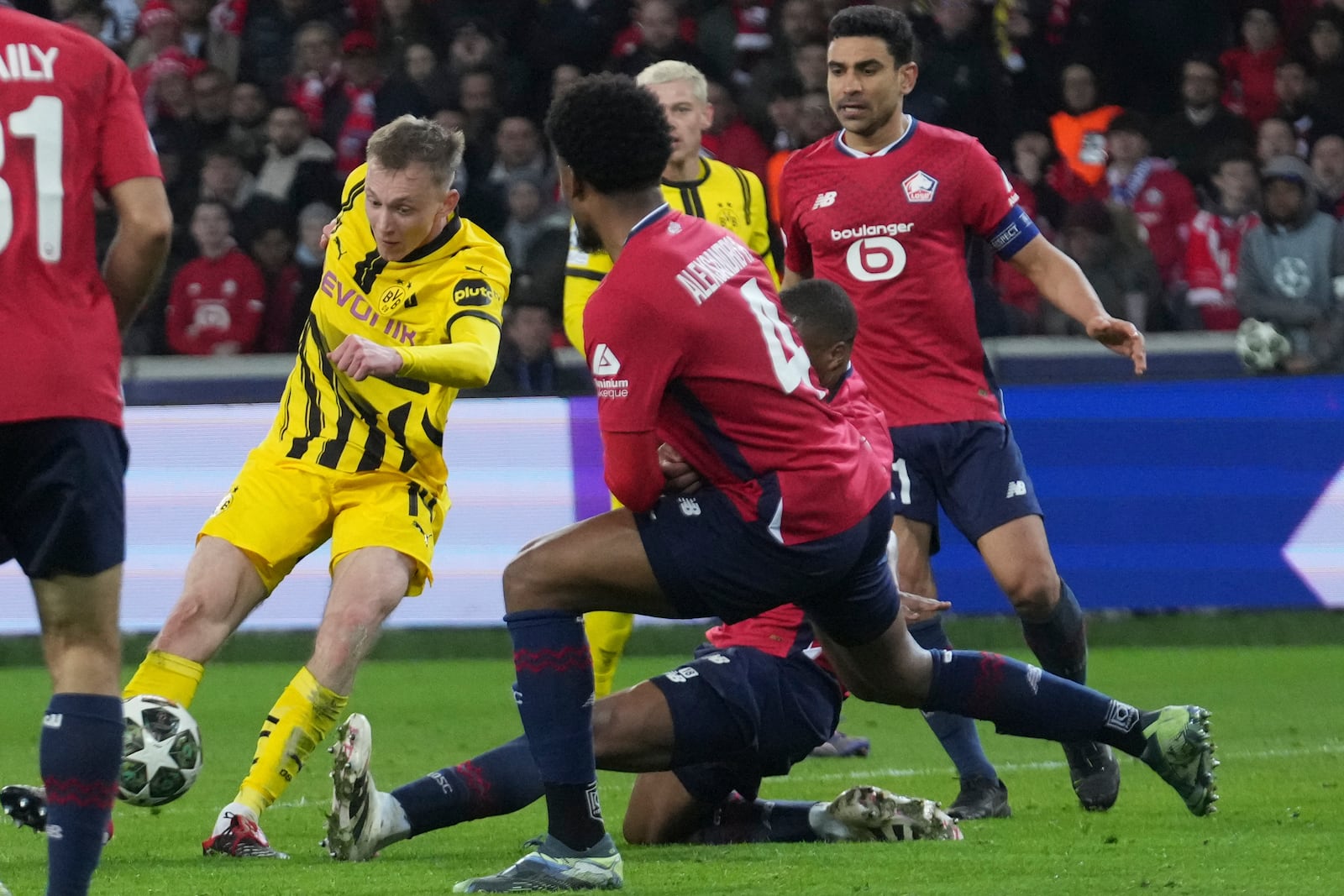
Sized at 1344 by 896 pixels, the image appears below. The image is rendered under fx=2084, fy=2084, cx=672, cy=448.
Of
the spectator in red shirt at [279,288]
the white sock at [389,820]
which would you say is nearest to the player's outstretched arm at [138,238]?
the white sock at [389,820]

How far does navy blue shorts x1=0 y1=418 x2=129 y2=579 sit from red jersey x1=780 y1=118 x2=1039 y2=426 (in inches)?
125

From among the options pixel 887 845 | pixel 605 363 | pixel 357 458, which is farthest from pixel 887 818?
pixel 357 458

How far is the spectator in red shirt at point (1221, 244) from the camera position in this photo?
1160 cm

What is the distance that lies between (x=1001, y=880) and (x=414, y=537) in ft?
6.64

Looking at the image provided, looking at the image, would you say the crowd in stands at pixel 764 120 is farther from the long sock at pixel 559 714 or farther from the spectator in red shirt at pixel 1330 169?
the long sock at pixel 559 714

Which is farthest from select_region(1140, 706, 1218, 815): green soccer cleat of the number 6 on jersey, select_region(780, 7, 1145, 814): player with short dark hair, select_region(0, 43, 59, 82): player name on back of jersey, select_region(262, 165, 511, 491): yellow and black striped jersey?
select_region(0, 43, 59, 82): player name on back of jersey

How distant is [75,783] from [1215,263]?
9.15 metres

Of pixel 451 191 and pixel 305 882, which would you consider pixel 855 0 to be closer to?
pixel 451 191

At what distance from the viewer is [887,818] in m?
5.35

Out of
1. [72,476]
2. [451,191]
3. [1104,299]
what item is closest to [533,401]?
[1104,299]

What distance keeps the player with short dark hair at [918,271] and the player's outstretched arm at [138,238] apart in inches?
116

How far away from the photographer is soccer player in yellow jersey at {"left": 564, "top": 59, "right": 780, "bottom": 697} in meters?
7.19

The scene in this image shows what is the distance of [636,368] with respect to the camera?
436cm

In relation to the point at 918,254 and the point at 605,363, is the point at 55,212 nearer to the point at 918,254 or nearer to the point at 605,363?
the point at 605,363
